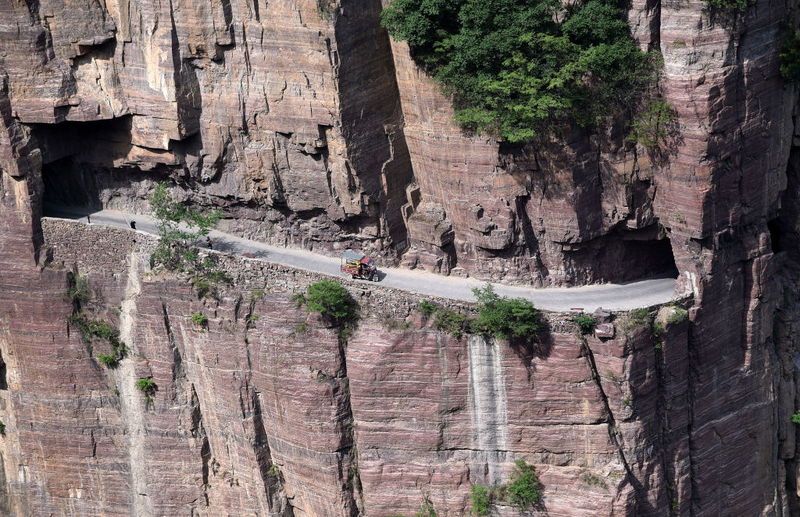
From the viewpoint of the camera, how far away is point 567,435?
72.1 metres

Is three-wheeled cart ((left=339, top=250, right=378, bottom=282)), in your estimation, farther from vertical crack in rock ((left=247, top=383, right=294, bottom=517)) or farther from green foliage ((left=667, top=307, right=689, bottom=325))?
green foliage ((left=667, top=307, right=689, bottom=325))

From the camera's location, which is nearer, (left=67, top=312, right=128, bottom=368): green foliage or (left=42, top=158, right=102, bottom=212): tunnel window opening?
(left=67, top=312, right=128, bottom=368): green foliage

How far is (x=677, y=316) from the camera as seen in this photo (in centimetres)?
7112

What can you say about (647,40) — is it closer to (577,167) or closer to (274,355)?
(577,167)

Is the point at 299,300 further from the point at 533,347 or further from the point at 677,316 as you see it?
the point at 677,316

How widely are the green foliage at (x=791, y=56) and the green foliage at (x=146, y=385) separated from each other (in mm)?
34542

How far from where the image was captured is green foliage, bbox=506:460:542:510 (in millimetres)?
72625

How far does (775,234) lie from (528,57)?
17532 millimetres

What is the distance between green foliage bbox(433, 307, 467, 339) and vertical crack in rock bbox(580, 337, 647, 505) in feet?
18.6

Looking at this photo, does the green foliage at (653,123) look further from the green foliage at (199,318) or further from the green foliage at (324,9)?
the green foliage at (199,318)

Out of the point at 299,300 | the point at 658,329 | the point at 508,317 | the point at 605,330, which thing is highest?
the point at 299,300

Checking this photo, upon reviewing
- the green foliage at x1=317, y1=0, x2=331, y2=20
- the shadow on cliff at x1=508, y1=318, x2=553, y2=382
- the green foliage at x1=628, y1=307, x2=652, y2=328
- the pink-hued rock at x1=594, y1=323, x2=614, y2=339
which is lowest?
the shadow on cliff at x1=508, y1=318, x2=553, y2=382

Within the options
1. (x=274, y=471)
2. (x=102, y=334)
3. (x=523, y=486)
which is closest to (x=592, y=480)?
(x=523, y=486)

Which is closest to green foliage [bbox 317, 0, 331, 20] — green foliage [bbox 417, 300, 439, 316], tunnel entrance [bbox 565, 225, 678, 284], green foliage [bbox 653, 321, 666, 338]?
green foliage [bbox 417, 300, 439, 316]
